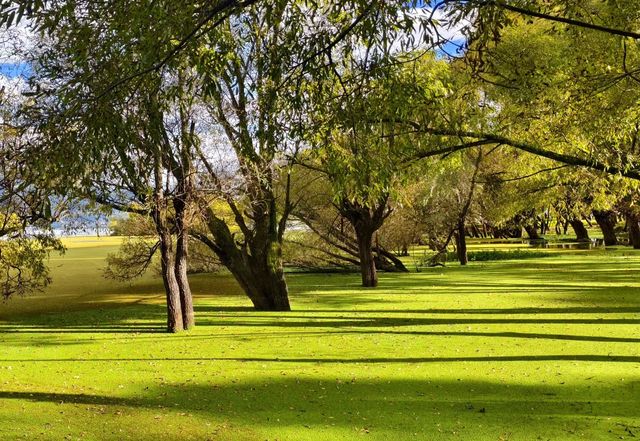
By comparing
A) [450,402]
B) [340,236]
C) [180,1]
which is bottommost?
[450,402]

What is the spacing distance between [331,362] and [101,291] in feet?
53.0

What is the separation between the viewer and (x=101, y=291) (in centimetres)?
2259

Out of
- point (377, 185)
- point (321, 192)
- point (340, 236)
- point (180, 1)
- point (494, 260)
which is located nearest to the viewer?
point (180, 1)

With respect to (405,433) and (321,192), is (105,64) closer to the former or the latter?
(405,433)

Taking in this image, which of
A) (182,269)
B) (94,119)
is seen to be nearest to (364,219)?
(182,269)

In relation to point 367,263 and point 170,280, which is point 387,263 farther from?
point 170,280

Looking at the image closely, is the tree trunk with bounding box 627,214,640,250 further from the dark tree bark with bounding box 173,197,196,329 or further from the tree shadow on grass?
the tree shadow on grass

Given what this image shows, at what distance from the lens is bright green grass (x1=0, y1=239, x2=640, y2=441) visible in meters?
5.76

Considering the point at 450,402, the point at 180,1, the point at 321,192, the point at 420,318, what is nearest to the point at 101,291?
the point at 321,192

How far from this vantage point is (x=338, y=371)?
821cm

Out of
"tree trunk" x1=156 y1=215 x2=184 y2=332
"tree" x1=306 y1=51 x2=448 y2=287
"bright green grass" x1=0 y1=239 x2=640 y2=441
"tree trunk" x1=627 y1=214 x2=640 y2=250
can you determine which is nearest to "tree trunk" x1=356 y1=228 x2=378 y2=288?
"bright green grass" x1=0 y1=239 x2=640 y2=441

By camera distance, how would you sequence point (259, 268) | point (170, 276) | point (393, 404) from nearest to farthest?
point (393, 404) < point (170, 276) < point (259, 268)

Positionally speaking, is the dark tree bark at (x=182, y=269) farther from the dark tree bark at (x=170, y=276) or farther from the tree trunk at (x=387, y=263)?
the tree trunk at (x=387, y=263)

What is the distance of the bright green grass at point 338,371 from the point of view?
5758 mm
